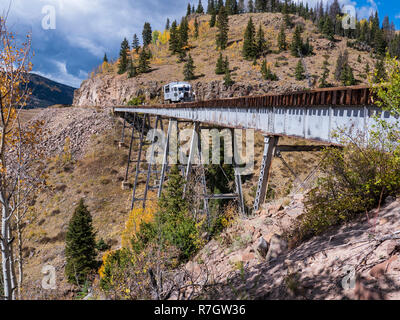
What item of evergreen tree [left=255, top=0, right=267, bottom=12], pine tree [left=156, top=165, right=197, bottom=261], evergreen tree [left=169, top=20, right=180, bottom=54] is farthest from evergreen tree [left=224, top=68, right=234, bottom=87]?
evergreen tree [left=255, top=0, right=267, bottom=12]

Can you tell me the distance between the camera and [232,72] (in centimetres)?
5628

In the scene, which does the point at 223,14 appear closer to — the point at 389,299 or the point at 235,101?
the point at 235,101

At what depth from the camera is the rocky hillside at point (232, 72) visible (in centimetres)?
5006

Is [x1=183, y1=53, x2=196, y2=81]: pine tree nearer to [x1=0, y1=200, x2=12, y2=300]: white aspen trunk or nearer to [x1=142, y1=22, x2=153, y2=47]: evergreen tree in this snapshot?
[x1=0, y1=200, x2=12, y2=300]: white aspen trunk

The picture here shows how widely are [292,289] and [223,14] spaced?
292ft

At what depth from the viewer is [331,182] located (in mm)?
A: 4969

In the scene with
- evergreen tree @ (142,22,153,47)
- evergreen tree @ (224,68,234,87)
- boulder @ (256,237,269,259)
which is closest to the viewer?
boulder @ (256,237,269,259)

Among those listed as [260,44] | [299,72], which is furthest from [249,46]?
[299,72]

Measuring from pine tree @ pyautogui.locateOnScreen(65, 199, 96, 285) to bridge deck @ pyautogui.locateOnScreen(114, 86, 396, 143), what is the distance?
16990 mm

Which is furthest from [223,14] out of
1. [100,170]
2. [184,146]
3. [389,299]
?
[389,299]

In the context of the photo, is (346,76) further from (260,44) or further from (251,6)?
(251,6)

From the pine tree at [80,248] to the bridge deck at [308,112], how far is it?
1699 cm

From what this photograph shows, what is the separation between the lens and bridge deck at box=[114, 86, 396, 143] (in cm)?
472

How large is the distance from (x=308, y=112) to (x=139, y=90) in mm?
55192
